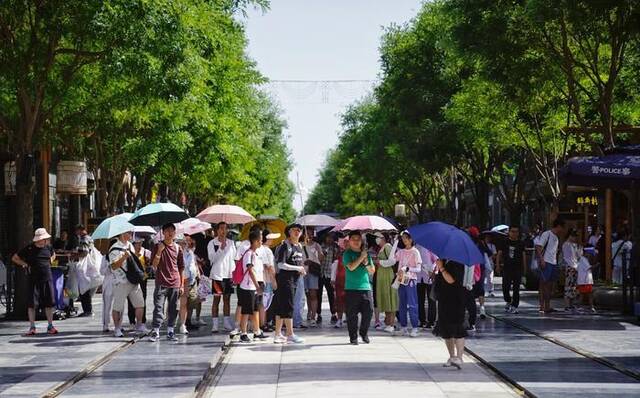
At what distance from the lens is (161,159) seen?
3866 cm

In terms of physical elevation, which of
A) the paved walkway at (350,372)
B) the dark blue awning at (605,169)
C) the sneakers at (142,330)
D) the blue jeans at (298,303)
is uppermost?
the dark blue awning at (605,169)

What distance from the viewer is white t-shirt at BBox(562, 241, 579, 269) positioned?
79.4 feet

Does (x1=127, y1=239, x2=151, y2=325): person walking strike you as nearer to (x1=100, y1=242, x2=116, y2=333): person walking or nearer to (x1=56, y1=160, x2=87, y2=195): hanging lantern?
(x1=100, y1=242, x2=116, y2=333): person walking

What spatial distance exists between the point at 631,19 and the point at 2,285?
14666 millimetres

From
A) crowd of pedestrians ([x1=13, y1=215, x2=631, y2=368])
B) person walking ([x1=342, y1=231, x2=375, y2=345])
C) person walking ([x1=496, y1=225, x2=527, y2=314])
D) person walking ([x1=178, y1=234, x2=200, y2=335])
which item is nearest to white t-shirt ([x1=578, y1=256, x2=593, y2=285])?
crowd of pedestrians ([x1=13, y1=215, x2=631, y2=368])

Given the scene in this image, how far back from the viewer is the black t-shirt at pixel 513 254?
2378cm

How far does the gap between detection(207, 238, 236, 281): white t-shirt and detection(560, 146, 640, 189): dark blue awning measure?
6.14 meters

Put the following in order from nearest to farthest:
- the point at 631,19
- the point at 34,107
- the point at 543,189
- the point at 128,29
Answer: the point at 128,29, the point at 34,107, the point at 631,19, the point at 543,189

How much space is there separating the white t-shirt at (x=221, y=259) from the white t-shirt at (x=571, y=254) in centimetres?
774

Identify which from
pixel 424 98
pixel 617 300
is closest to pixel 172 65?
pixel 617 300

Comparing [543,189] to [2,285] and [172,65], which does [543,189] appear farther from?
[172,65]

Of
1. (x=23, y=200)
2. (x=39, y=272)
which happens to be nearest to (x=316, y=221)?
(x=23, y=200)

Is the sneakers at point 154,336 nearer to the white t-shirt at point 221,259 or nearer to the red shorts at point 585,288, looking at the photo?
the white t-shirt at point 221,259

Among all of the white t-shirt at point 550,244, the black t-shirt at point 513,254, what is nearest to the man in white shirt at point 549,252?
the white t-shirt at point 550,244
